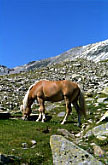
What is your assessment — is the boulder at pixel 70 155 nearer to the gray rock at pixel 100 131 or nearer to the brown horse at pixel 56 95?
the gray rock at pixel 100 131

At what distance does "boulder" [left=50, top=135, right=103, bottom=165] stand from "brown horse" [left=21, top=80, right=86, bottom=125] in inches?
395

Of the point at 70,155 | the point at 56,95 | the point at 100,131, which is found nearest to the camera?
the point at 70,155

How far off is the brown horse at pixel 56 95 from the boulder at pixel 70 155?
1003 cm

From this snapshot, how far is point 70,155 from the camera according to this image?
274 inches

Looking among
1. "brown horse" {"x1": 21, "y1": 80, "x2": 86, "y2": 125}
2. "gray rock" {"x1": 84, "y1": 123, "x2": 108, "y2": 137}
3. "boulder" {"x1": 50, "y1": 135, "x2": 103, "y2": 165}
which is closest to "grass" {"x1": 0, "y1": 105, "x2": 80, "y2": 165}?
"brown horse" {"x1": 21, "y1": 80, "x2": 86, "y2": 125}

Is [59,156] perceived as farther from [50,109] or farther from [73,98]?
[50,109]

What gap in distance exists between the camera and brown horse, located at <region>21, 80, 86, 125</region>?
18.0 meters

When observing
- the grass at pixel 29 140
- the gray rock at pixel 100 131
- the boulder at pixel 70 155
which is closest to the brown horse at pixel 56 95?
the grass at pixel 29 140

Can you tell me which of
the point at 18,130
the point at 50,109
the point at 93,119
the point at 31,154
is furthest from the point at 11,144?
the point at 50,109

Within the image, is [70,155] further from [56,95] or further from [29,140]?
[56,95]

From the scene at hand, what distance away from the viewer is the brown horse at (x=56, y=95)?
1802 cm

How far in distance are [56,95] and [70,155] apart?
11693 millimetres

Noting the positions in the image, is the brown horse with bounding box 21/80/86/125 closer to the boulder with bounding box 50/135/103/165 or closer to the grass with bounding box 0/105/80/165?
the grass with bounding box 0/105/80/165

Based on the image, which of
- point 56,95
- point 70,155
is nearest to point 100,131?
point 70,155
